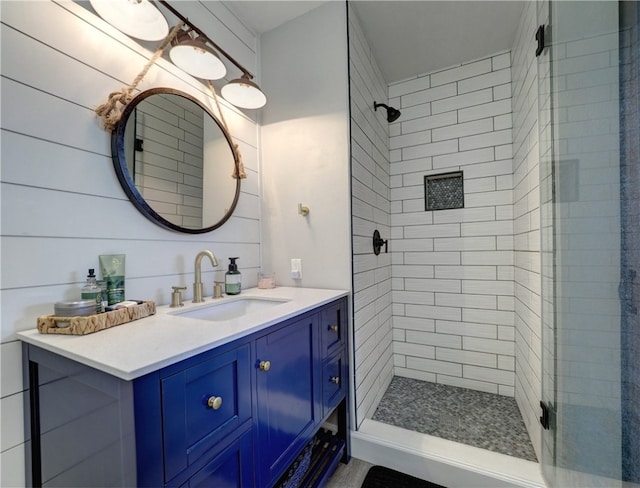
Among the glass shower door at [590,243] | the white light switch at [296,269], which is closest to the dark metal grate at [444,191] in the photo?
the glass shower door at [590,243]

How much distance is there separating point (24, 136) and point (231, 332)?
918mm

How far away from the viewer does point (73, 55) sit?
102 centimetres

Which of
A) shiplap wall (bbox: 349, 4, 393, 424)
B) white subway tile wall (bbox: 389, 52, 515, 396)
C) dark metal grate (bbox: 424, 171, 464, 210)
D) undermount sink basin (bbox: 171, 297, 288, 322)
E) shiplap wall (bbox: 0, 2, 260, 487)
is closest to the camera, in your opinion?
shiplap wall (bbox: 0, 2, 260, 487)

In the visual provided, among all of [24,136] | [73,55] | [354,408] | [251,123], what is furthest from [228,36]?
[354,408]

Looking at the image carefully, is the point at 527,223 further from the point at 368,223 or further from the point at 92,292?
the point at 92,292

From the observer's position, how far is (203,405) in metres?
0.74

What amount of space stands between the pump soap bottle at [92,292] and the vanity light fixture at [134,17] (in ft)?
3.26

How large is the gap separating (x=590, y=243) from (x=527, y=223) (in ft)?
1.89

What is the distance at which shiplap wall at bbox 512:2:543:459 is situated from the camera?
1472mm

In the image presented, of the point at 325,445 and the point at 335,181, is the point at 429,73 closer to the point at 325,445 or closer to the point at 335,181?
the point at 335,181

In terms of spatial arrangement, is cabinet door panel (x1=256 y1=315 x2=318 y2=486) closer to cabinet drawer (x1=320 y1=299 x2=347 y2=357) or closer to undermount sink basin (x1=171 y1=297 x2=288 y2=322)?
cabinet drawer (x1=320 y1=299 x2=347 y2=357)

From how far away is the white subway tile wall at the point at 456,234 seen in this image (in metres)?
2.08

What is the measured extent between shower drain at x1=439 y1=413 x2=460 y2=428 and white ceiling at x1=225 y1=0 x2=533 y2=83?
2579 mm

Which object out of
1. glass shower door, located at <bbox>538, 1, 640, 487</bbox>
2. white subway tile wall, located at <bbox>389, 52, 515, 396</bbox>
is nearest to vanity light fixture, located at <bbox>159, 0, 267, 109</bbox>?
white subway tile wall, located at <bbox>389, 52, 515, 396</bbox>
